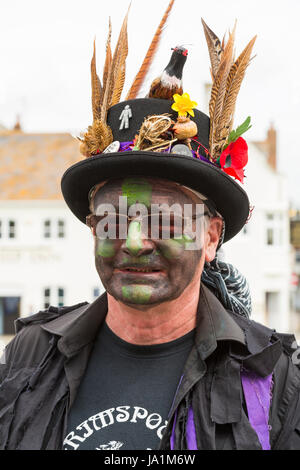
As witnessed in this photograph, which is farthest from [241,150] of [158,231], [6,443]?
[6,443]

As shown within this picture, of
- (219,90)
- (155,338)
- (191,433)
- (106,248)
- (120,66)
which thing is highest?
(120,66)

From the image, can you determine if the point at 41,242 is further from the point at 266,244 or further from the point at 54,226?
the point at 266,244

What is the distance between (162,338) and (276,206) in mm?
16877

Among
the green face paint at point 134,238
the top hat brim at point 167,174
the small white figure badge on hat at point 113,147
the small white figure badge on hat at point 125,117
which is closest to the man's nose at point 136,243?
the green face paint at point 134,238

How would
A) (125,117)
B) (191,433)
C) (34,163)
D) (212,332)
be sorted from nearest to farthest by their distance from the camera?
(191,433)
(212,332)
(125,117)
(34,163)

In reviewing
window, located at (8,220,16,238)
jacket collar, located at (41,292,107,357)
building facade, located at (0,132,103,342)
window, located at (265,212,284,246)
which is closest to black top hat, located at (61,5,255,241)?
jacket collar, located at (41,292,107,357)

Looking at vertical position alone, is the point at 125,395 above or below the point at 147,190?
below

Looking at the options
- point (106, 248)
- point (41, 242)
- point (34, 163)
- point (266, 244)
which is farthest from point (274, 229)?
point (106, 248)

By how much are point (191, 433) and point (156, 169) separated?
96cm

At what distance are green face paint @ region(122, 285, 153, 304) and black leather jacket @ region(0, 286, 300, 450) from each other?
0.98 feet

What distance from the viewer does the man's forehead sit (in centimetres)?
200

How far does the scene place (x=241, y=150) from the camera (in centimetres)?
222

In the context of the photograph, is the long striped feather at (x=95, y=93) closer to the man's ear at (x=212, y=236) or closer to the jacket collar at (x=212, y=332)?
the man's ear at (x=212, y=236)

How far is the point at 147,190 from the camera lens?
2.00 meters
